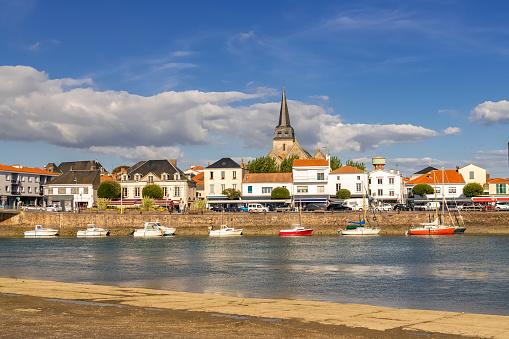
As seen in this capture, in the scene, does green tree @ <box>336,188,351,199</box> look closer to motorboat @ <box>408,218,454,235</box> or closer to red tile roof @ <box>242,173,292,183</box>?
red tile roof @ <box>242,173,292,183</box>

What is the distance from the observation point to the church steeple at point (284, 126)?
511 feet

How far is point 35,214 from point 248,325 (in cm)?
7984

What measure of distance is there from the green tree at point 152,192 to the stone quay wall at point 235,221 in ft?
46.9

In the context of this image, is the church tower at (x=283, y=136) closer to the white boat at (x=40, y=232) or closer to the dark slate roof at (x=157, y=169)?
the dark slate roof at (x=157, y=169)

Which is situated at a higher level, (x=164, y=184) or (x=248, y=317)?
(x=164, y=184)

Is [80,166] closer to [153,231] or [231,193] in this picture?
[231,193]

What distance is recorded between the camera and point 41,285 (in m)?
28.4

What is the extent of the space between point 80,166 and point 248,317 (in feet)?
421

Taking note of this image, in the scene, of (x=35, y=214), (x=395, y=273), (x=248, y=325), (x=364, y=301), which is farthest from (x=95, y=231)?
(x=248, y=325)

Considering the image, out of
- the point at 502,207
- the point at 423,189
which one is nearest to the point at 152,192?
the point at 423,189

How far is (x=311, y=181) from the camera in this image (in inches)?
4085

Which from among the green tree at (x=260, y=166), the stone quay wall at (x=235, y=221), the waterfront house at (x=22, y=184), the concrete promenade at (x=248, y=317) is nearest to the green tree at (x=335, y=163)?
the green tree at (x=260, y=166)

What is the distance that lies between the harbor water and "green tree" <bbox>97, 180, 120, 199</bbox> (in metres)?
31.9

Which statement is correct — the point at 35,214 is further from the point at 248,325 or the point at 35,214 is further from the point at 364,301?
the point at 248,325
